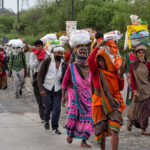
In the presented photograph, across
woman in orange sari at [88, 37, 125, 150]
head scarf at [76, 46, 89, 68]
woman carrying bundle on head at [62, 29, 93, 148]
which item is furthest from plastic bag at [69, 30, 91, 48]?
woman in orange sari at [88, 37, 125, 150]

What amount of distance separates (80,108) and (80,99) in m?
0.15

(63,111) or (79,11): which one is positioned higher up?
(79,11)

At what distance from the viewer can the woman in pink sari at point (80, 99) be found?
7.30 meters

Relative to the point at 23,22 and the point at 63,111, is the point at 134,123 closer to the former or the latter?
the point at 63,111

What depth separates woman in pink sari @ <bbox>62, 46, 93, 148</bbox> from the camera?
7305 millimetres

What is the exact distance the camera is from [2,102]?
523 inches

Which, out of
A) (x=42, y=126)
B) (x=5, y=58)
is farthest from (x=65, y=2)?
(x=42, y=126)

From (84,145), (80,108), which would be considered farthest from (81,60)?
(84,145)

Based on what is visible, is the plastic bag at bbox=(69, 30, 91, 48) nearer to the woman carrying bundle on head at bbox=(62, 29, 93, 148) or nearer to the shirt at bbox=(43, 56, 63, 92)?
the woman carrying bundle on head at bbox=(62, 29, 93, 148)

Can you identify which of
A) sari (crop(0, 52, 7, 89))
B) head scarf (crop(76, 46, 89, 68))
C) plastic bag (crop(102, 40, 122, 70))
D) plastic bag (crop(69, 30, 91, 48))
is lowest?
sari (crop(0, 52, 7, 89))

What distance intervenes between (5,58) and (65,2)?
46423mm

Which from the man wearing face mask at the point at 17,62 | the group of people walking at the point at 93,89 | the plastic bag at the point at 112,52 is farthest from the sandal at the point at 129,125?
the man wearing face mask at the point at 17,62

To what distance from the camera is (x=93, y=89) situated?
6562mm

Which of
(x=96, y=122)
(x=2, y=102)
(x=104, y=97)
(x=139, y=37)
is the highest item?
(x=139, y=37)
